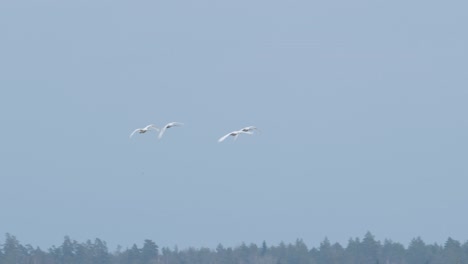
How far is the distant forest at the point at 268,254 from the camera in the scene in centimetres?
12631

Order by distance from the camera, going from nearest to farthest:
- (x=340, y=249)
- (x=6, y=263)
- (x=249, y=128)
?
(x=249, y=128) → (x=6, y=263) → (x=340, y=249)

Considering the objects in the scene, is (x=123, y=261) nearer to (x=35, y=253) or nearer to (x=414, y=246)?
(x=35, y=253)

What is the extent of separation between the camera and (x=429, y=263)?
4943 inches

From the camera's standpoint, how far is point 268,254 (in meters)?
133

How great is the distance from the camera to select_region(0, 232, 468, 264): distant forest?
12631 centimetres

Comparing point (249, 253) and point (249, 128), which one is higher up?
point (249, 253)

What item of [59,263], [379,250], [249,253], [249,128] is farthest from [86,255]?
[249,128]

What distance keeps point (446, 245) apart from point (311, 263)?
9939 millimetres

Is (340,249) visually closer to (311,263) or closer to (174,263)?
(311,263)

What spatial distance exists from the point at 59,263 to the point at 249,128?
65.3m

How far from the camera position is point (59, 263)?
4983 inches

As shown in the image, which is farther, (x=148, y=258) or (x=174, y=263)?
(x=174, y=263)

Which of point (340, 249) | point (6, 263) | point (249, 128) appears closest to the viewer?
point (249, 128)

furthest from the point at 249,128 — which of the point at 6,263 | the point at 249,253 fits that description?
the point at 249,253
